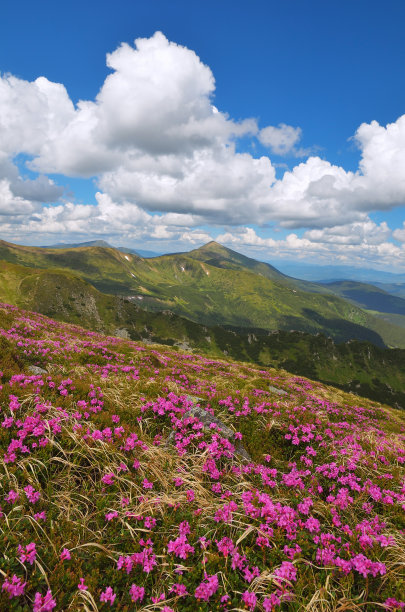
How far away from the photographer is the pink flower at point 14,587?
3297mm

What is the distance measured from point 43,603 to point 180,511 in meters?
2.46

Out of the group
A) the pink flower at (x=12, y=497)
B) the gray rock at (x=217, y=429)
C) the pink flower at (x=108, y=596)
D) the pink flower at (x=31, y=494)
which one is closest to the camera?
the pink flower at (x=108, y=596)

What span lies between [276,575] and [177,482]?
2547mm

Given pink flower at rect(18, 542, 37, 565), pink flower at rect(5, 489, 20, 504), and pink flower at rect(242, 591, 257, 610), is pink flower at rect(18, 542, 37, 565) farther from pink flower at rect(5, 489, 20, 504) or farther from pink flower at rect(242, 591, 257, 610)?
pink flower at rect(242, 591, 257, 610)

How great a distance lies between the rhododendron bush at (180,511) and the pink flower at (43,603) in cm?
3

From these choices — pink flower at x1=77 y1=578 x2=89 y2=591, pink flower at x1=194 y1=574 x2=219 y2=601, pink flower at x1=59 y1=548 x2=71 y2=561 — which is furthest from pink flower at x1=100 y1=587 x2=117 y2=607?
pink flower at x1=194 y1=574 x2=219 y2=601

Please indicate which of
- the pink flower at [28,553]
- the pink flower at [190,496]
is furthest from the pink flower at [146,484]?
the pink flower at [28,553]

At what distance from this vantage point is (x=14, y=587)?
3.32 m

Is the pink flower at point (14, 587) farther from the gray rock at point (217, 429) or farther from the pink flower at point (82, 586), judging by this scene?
the gray rock at point (217, 429)

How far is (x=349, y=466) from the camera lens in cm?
758

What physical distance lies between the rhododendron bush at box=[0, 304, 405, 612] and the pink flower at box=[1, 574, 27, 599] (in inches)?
0.8

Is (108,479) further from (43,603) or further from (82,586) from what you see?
(43,603)

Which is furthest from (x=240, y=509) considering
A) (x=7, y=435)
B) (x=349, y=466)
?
(x=7, y=435)

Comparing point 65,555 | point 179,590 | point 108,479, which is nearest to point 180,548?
point 179,590
